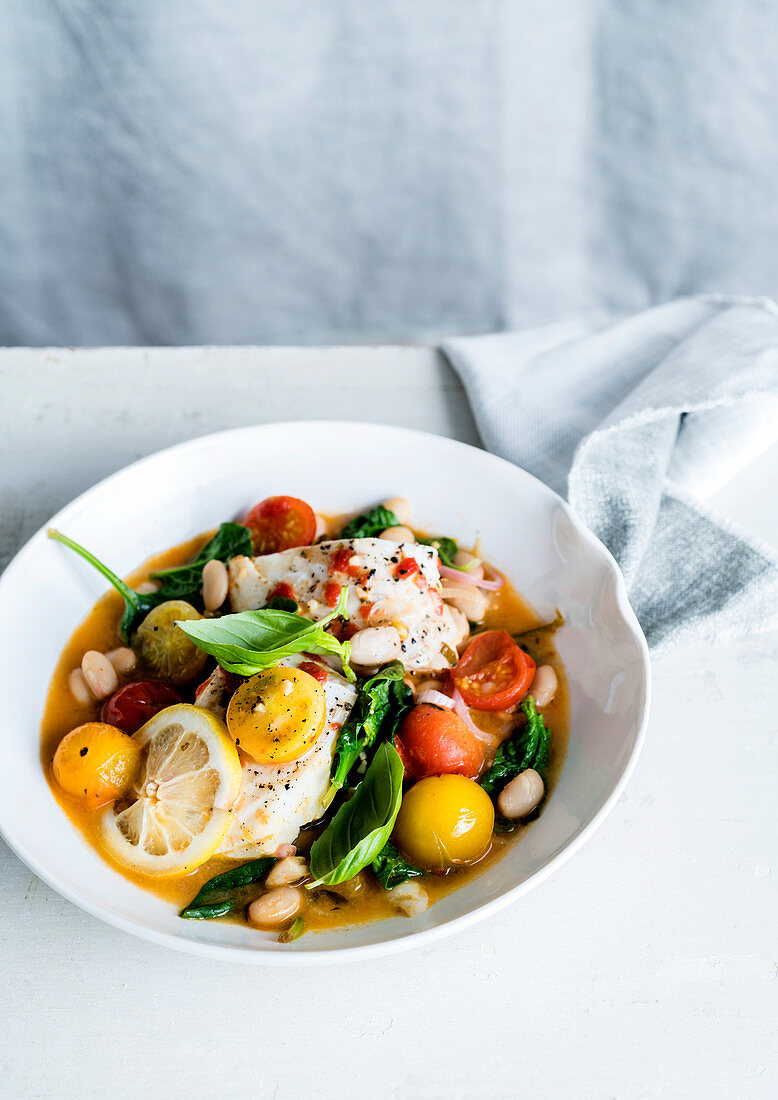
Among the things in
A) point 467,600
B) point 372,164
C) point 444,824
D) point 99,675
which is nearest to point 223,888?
point 444,824

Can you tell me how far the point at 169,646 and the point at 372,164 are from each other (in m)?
3.43

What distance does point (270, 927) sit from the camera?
6.08 feet

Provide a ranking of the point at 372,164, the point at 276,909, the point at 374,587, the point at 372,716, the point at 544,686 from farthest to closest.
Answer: the point at 372,164 → the point at 374,587 → the point at 544,686 → the point at 372,716 → the point at 276,909

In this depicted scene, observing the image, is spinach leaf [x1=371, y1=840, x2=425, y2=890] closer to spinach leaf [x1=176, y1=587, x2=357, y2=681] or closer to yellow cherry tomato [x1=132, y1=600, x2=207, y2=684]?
spinach leaf [x1=176, y1=587, x2=357, y2=681]

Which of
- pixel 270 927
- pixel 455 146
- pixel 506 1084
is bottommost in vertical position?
pixel 506 1084

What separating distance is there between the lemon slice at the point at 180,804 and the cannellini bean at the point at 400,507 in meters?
0.93

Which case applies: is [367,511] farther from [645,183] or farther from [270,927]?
[645,183]

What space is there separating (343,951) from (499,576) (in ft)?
4.05

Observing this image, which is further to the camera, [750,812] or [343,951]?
[750,812]

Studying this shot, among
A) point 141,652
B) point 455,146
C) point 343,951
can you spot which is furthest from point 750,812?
point 455,146

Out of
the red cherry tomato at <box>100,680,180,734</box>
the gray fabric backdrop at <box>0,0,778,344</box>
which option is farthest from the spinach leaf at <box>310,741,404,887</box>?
Answer: the gray fabric backdrop at <box>0,0,778,344</box>

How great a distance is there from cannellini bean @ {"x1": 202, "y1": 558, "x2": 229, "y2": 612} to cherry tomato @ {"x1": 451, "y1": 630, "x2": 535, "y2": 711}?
0.66 metres

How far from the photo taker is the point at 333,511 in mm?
2777

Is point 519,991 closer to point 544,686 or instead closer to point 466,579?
point 544,686
